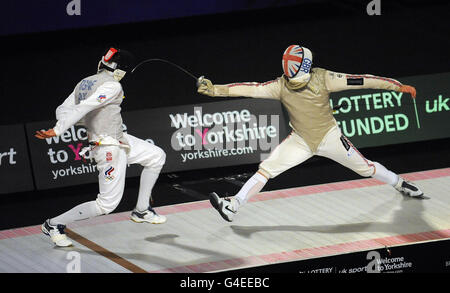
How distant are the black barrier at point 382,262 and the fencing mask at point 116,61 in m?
1.76

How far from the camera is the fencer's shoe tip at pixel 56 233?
9.06 meters

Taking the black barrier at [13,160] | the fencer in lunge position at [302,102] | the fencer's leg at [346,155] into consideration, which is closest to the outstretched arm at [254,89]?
the fencer in lunge position at [302,102]

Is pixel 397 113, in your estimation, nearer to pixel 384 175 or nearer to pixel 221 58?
pixel 384 175

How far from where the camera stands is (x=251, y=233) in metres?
9.39

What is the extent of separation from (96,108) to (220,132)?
7.44ft

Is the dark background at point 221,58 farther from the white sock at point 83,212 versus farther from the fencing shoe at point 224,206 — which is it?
the fencing shoe at point 224,206

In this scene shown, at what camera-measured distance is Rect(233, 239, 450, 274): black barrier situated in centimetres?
820

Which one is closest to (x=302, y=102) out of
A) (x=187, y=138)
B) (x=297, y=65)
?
(x=297, y=65)

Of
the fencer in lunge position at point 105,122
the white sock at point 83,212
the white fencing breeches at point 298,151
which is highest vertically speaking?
the fencer in lunge position at point 105,122

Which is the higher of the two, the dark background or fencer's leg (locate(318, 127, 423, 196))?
the dark background

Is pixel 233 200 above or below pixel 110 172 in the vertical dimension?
below

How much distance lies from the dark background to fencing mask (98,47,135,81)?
6.21 feet

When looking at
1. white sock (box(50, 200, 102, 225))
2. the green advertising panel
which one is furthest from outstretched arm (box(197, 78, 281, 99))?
the green advertising panel

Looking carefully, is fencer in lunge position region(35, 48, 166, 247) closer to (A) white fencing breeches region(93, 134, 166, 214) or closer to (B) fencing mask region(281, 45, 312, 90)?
(A) white fencing breeches region(93, 134, 166, 214)
